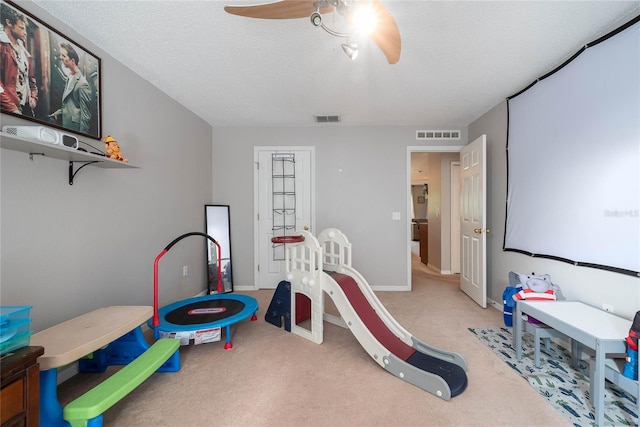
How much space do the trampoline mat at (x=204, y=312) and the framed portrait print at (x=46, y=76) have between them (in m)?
1.74

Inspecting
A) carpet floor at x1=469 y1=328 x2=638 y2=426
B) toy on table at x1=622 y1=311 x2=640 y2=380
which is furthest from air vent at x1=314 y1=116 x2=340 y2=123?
toy on table at x1=622 y1=311 x2=640 y2=380

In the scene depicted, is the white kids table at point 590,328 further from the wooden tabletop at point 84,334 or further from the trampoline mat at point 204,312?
the wooden tabletop at point 84,334

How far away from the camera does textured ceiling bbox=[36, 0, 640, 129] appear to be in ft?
5.79

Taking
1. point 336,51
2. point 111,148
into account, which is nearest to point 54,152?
point 111,148

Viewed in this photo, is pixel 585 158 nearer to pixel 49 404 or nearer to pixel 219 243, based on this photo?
pixel 49 404

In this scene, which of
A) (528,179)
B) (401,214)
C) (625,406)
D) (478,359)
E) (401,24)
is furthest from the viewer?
(401,214)

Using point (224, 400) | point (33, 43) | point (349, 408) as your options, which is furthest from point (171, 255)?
point (349, 408)

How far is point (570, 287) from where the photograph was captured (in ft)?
7.38

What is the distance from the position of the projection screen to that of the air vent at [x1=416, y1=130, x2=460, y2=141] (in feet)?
3.87

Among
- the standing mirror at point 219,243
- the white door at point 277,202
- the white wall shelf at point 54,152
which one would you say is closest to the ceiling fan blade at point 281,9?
the white wall shelf at point 54,152

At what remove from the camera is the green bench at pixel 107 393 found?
127 cm

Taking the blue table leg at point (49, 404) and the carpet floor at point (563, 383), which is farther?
the carpet floor at point (563, 383)

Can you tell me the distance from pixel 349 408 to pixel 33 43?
3173 mm

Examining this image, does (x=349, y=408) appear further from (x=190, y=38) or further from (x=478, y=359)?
(x=190, y=38)
